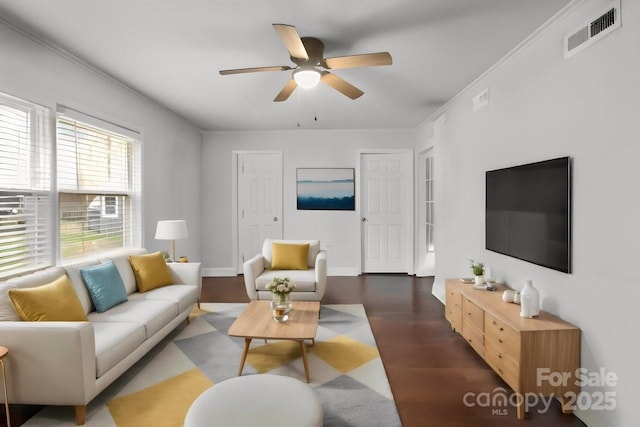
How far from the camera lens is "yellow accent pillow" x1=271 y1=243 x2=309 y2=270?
4.39m

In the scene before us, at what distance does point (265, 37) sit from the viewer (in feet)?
8.78

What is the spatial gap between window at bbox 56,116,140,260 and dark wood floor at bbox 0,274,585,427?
4.66 feet

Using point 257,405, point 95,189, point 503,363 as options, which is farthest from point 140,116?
point 503,363

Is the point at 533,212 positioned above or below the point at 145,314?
above

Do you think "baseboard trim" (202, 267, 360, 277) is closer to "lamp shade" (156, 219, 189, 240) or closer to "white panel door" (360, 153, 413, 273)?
"white panel door" (360, 153, 413, 273)

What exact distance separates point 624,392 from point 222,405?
82.9 inches

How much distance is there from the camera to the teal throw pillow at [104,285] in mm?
2820

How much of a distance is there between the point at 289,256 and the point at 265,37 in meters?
2.60

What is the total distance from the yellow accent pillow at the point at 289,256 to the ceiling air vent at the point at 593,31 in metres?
3.27

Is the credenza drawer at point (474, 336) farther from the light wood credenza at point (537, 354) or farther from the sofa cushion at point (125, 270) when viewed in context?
the sofa cushion at point (125, 270)

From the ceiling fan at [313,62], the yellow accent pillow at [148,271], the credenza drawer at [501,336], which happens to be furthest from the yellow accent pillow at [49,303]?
the credenza drawer at [501,336]

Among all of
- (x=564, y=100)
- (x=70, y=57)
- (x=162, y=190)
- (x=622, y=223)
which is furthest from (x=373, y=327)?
(x=70, y=57)

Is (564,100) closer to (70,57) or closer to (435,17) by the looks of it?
(435,17)

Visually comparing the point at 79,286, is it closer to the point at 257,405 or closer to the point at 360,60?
the point at 257,405
